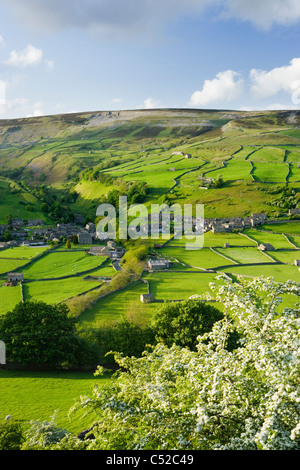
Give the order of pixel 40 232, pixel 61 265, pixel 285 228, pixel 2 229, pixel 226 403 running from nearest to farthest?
pixel 226 403 → pixel 61 265 → pixel 285 228 → pixel 2 229 → pixel 40 232

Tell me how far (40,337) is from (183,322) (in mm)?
13599

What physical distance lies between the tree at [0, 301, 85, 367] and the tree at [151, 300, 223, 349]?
7943 mm

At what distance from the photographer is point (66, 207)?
124438mm

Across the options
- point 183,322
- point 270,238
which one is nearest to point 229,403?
point 183,322

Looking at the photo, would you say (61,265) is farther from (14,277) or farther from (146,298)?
(146,298)

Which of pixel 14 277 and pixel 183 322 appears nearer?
pixel 183 322

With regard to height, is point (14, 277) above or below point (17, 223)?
below

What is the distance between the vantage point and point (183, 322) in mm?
33688

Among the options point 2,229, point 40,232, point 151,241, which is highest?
point 2,229

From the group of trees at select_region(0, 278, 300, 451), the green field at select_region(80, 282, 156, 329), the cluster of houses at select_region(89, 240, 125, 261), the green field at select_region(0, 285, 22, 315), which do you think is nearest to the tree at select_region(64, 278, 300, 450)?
the group of trees at select_region(0, 278, 300, 451)

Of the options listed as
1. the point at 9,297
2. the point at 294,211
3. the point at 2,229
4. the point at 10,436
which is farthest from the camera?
the point at 2,229

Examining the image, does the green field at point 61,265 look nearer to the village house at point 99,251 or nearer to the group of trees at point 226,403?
the village house at point 99,251

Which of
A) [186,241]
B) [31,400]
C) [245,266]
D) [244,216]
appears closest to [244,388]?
[31,400]

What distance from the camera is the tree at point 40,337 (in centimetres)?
3203
